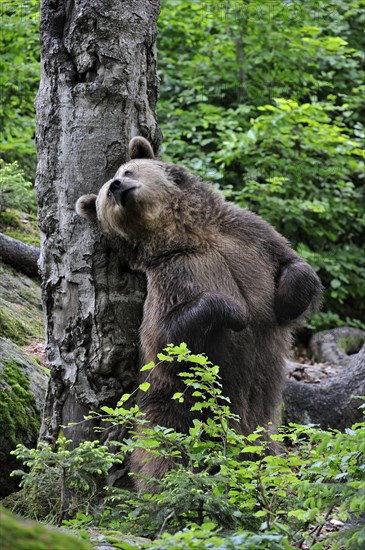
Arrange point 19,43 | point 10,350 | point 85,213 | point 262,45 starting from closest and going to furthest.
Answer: point 85,213, point 10,350, point 19,43, point 262,45

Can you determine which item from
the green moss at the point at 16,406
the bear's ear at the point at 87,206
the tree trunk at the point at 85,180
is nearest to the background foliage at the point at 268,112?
the green moss at the point at 16,406

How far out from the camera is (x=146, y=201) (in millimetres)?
5598

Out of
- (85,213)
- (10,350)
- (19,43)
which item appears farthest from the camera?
(19,43)

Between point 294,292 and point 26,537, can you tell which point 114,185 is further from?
point 26,537

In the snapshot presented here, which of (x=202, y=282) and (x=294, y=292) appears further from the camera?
(x=294, y=292)

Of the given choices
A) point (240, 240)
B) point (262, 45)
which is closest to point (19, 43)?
point (262, 45)

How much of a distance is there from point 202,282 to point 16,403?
178 cm

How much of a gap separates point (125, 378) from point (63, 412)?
49 centimetres

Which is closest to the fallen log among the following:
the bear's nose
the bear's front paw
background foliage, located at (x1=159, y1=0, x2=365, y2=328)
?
the bear's front paw

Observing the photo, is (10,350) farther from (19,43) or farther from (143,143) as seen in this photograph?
(19,43)

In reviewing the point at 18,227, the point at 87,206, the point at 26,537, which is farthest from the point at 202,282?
the point at 18,227

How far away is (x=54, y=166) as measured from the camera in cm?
563

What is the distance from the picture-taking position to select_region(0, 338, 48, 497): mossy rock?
5.72 metres

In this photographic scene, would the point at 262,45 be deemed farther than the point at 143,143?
Yes
